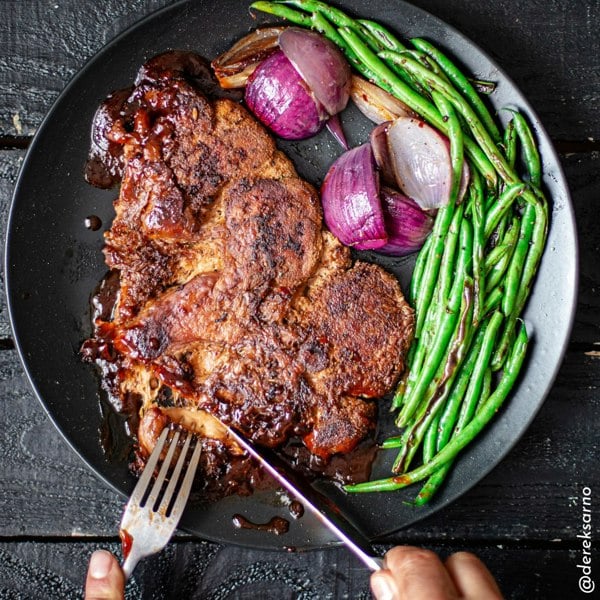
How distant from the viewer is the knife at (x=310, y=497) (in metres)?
2.31

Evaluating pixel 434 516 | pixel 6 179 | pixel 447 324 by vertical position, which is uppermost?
pixel 6 179

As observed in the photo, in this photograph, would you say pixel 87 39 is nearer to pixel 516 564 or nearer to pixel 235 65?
pixel 235 65

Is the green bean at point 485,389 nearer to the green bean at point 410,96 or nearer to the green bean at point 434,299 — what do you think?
the green bean at point 434,299

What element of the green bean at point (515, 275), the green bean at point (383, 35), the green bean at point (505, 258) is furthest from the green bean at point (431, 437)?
the green bean at point (383, 35)

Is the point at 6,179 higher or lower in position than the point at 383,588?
higher

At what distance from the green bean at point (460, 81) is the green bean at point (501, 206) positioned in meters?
0.22

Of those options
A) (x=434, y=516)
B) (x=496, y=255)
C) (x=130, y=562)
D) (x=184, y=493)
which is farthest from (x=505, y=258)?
(x=130, y=562)

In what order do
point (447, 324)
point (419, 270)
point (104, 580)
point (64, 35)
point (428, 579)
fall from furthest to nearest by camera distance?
1. point (64, 35)
2. point (419, 270)
3. point (447, 324)
4. point (104, 580)
5. point (428, 579)

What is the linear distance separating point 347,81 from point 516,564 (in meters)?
2.12

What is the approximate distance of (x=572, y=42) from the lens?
2.71 meters

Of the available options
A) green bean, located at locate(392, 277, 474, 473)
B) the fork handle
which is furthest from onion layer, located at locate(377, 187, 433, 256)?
the fork handle

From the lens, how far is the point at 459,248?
240 centimetres

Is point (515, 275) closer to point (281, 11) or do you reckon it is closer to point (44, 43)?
point (281, 11)

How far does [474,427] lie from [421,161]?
1.02m
